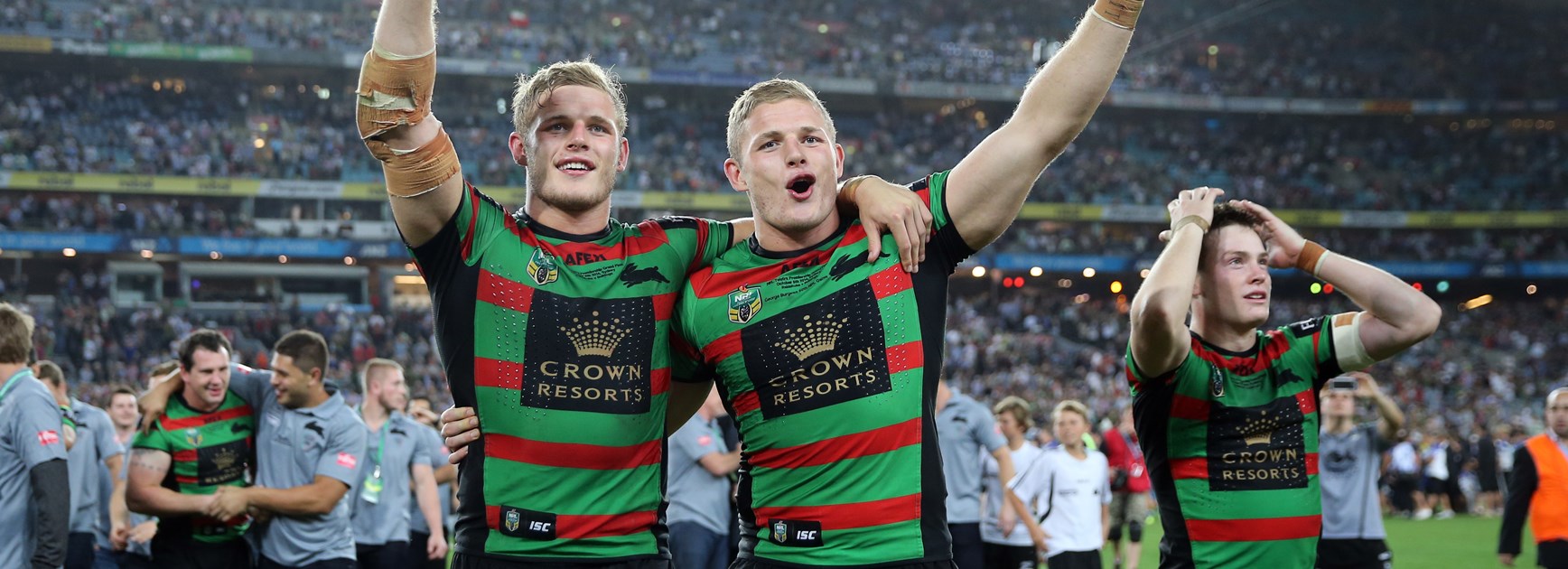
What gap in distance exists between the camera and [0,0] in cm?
4012

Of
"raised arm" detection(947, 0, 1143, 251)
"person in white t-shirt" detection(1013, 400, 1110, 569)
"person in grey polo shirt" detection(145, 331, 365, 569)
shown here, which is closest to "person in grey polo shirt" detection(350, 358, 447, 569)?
"person in grey polo shirt" detection(145, 331, 365, 569)

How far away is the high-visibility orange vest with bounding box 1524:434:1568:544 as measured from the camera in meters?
9.12

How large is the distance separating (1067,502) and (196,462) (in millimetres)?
6480

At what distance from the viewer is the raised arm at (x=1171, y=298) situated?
Result: 4344mm

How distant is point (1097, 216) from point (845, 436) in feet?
142

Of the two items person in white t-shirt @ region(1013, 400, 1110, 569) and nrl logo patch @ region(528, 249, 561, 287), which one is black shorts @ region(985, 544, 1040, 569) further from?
nrl logo patch @ region(528, 249, 561, 287)

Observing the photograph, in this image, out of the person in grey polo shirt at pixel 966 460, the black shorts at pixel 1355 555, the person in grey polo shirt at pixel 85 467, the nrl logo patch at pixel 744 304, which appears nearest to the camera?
the nrl logo patch at pixel 744 304

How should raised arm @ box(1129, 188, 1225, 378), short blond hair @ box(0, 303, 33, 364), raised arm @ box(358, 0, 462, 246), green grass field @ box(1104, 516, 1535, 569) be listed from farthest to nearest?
1. green grass field @ box(1104, 516, 1535, 569)
2. short blond hair @ box(0, 303, 33, 364)
3. raised arm @ box(1129, 188, 1225, 378)
4. raised arm @ box(358, 0, 462, 246)

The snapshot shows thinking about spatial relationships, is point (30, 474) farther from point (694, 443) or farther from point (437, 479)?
point (437, 479)

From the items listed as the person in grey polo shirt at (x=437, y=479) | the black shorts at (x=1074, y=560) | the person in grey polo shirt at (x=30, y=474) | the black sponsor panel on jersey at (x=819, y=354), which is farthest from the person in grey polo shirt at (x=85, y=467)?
the black shorts at (x=1074, y=560)

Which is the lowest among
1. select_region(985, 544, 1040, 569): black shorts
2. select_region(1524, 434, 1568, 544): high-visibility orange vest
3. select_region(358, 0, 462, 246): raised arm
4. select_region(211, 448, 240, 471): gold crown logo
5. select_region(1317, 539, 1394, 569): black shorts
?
select_region(985, 544, 1040, 569): black shorts

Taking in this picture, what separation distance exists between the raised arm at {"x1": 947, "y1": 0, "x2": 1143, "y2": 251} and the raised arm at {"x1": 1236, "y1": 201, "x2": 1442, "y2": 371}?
1.71 metres

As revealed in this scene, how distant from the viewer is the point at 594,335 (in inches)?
139

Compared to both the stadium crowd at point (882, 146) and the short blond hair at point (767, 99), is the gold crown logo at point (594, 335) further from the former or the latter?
the stadium crowd at point (882, 146)
